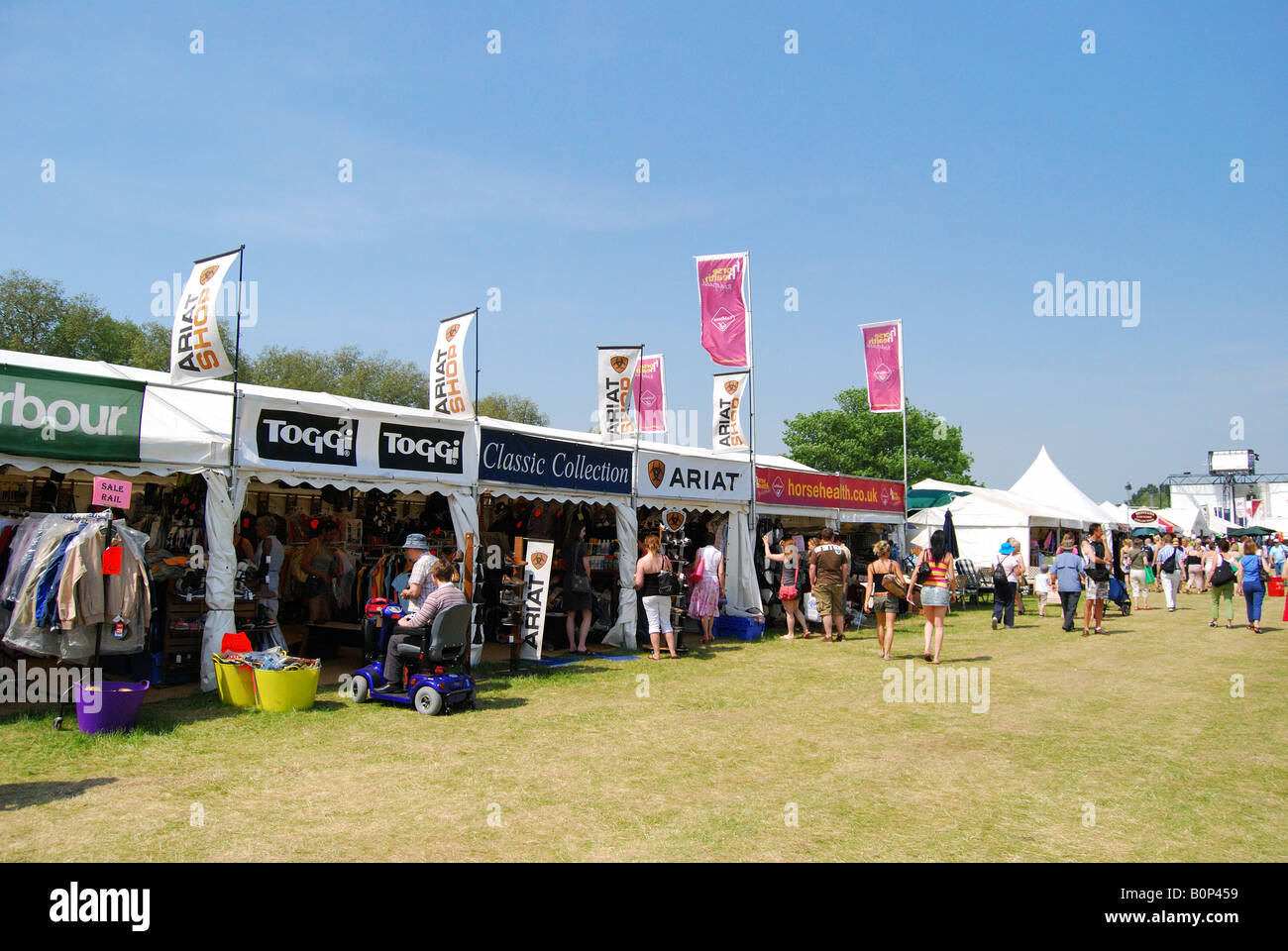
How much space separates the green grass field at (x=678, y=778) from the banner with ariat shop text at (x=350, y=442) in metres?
2.45

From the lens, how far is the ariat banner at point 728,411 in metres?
15.4

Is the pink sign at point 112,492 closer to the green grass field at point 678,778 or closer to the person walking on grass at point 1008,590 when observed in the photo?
the green grass field at point 678,778

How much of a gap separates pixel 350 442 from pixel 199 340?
1.85 metres

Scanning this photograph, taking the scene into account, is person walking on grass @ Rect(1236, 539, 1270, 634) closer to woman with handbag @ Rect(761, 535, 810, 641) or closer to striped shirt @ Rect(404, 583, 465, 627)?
woman with handbag @ Rect(761, 535, 810, 641)

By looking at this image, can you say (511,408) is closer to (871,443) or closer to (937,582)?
(871,443)

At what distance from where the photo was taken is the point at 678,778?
6.09 meters

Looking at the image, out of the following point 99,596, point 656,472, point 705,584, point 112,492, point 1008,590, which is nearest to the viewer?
point 99,596

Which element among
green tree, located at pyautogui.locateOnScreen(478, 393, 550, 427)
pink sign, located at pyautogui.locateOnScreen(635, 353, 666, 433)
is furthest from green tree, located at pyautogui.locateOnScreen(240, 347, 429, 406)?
pink sign, located at pyautogui.locateOnScreen(635, 353, 666, 433)

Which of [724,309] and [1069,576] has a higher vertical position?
[724,309]

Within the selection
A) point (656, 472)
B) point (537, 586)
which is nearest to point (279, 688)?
point (537, 586)

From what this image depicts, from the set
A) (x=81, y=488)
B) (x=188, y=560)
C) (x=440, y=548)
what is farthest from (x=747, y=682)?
(x=81, y=488)

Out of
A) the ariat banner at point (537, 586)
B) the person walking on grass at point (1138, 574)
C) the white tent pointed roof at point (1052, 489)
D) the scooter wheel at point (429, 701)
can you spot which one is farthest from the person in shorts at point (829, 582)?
the white tent pointed roof at point (1052, 489)

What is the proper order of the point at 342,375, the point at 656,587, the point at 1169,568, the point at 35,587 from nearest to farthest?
the point at 35,587
the point at 656,587
the point at 1169,568
the point at 342,375
